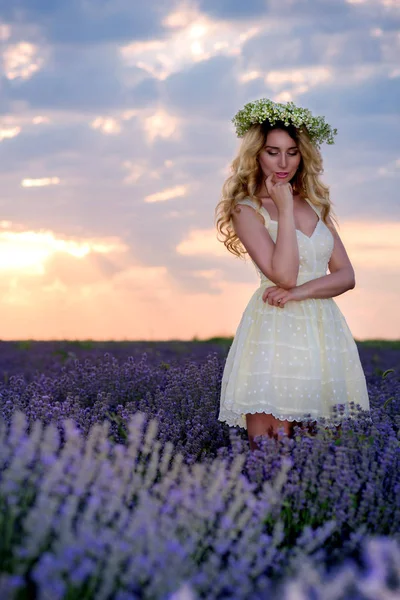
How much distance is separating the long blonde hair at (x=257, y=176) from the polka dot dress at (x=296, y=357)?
0.42 ft

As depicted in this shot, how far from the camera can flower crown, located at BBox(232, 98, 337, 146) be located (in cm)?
411

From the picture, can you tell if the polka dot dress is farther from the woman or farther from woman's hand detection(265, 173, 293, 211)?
woman's hand detection(265, 173, 293, 211)

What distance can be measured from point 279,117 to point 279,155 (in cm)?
23

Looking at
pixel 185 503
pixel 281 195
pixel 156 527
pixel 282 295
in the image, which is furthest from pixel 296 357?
pixel 156 527

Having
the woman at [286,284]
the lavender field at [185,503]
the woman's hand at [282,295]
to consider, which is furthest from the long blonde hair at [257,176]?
the lavender field at [185,503]

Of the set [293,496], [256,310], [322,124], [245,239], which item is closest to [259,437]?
[293,496]

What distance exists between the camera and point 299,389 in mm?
3758

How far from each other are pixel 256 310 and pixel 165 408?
1.35 m

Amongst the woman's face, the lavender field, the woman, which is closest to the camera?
the lavender field

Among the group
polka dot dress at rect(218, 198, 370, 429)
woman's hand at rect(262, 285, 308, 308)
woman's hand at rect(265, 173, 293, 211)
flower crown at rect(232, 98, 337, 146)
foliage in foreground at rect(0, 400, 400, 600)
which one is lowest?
foliage in foreground at rect(0, 400, 400, 600)

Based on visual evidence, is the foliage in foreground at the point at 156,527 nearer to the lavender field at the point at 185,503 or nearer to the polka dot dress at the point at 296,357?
the lavender field at the point at 185,503

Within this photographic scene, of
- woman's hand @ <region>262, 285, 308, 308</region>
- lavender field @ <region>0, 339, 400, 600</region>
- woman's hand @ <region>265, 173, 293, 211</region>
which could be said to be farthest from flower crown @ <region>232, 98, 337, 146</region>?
lavender field @ <region>0, 339, 400, 600</region>

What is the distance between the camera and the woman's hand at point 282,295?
3756mm

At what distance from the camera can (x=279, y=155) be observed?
4.02 m
